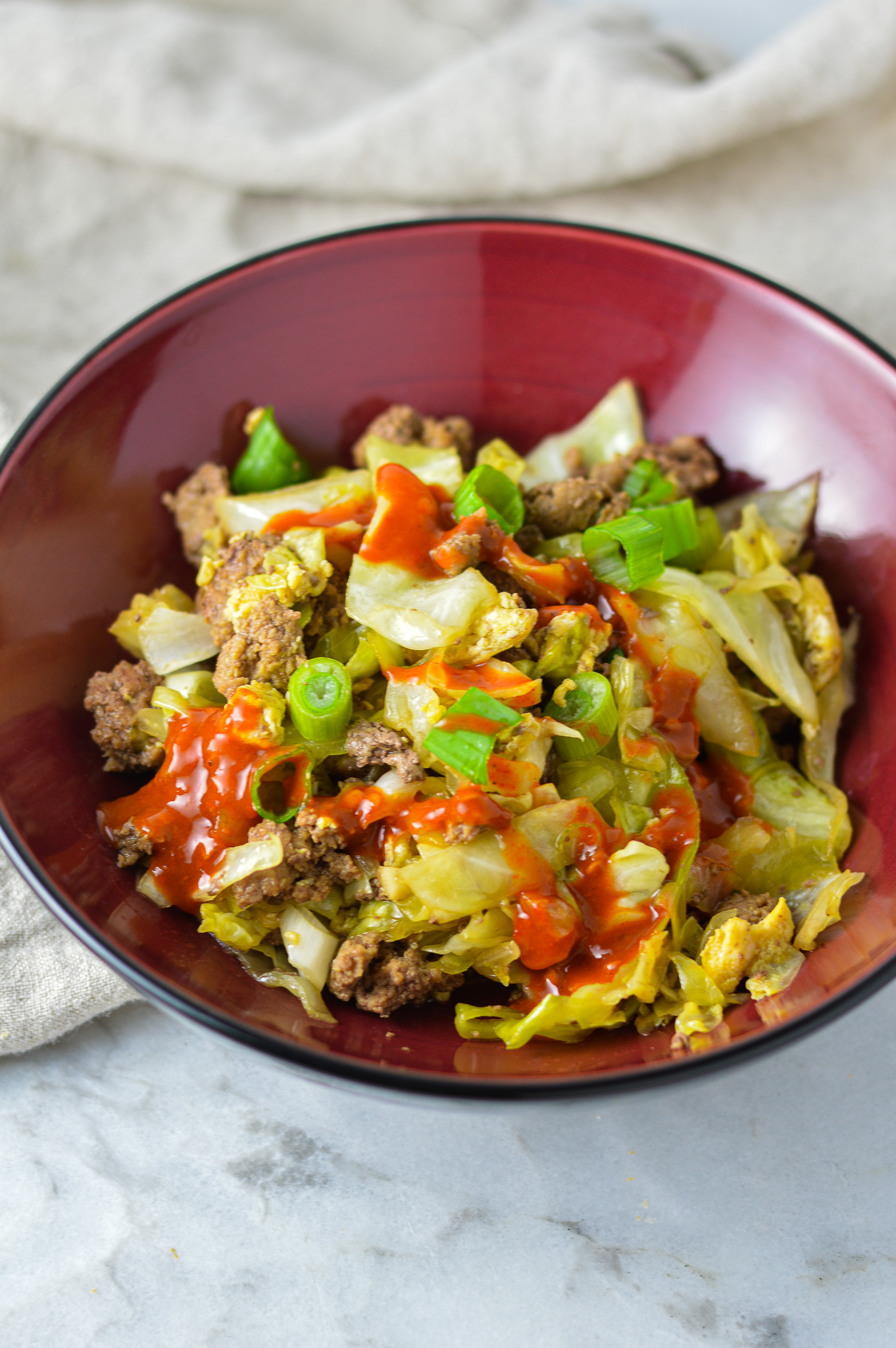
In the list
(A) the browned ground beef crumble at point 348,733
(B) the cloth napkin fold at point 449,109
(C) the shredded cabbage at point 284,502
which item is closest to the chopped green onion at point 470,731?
(A) the browned ground beef crumble at point 348,733

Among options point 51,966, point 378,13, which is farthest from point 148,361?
point 378,13

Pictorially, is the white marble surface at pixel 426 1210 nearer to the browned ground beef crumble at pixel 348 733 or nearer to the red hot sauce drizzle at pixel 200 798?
the browned ground beef crumble at pixel 348 733

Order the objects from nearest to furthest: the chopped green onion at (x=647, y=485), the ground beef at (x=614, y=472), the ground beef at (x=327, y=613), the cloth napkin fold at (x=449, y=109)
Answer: the ground beef at (x=327, y=613), the chopped green onion at (x=647, y=485), the ground beef at (x=614, y=472), the cloth napkin fold at (x=449, y=109)

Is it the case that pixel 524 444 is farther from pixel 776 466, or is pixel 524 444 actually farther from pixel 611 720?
pixel 611 720

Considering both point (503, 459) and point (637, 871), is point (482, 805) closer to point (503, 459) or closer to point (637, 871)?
point (637, 871)

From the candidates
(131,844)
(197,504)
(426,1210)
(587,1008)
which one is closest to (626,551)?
(587,1008)

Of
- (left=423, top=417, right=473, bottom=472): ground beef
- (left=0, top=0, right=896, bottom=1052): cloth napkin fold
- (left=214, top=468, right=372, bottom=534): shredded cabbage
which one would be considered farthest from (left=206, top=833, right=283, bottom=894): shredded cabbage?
(left=0, top=0, right=896, bottom=1052): cloth napkin fold
